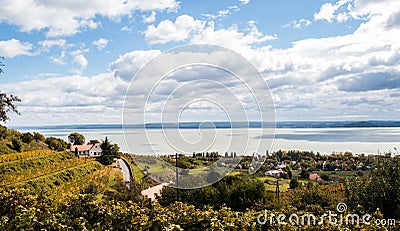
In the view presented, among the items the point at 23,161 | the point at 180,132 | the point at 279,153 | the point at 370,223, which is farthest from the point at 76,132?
the point at 370,223

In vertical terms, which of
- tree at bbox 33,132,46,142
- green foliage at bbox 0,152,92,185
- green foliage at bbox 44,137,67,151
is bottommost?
green foliage at bbox 0,152,92,185

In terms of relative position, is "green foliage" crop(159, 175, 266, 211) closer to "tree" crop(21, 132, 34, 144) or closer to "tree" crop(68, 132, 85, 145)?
"tree" crop(21, 132, 34, 144)

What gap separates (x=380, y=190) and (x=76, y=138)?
1761 inches

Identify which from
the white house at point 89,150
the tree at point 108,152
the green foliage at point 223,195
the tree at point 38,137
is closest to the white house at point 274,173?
the green foliage at point 223,195

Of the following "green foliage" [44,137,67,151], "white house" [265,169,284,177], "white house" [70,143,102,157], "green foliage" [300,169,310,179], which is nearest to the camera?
"white house" [265,169,284,177]

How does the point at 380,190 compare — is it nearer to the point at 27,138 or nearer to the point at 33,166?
the point at 33,166

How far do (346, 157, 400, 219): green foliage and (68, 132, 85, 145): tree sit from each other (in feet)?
143

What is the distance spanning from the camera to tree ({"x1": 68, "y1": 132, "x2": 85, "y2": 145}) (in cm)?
4672

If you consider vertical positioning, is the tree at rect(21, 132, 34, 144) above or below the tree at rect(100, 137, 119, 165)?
above

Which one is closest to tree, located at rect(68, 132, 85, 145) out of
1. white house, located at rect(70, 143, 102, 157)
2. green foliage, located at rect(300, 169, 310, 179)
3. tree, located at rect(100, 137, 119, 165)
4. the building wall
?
white house, located at rect(70, 143, 102, 157)

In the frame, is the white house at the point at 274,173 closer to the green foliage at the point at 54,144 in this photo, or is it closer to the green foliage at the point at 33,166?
the green foliage at the point at 33,166

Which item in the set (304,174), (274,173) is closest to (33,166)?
(274,173)

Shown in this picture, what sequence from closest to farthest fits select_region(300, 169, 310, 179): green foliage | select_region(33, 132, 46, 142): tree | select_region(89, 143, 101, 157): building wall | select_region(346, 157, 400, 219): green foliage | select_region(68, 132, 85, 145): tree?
select_region(346, 157, 400, 219): green foliage
select_region(300, 169, 310, 179): green foliage
select_region(33, 132, 46, 142): tree
select_region(89, 143, 101, 157): building wall
select_region(68, 132, 85, 145): tree

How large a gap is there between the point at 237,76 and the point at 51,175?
15.8 metres
